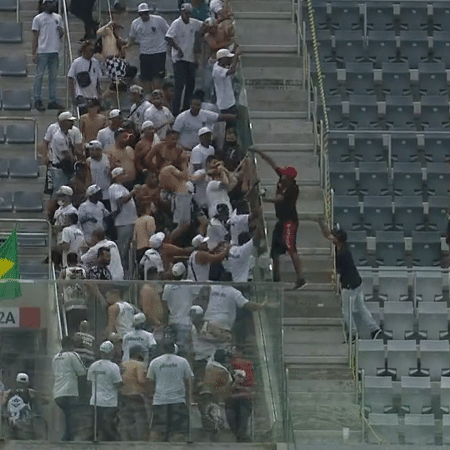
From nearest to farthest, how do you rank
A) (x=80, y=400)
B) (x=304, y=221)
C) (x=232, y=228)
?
(x=80, y=400) < (x=232, y=228) < (x=304, y=221)

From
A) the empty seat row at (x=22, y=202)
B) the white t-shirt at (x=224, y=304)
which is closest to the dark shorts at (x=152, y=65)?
the empty seat row at (x=22, y=202)

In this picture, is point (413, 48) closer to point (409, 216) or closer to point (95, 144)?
point (409, 216)

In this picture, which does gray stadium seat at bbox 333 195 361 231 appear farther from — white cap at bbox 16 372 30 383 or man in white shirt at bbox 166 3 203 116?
white cap at bbox 16 372 30 383

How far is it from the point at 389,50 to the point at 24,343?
11.2 meters

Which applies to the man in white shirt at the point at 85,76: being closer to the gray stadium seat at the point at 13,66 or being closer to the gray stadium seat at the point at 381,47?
the gray stadium seat at the point at 13,66

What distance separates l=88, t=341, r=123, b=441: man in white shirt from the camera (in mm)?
25859

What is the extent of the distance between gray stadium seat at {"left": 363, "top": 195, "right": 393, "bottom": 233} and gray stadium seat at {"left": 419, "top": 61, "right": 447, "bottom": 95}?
9.61 feet

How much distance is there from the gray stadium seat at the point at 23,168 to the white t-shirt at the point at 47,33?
4.90ft

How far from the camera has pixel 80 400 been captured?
25.9 m

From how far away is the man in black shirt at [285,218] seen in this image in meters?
29.5

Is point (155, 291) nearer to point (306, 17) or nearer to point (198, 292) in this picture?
point (198, 292)

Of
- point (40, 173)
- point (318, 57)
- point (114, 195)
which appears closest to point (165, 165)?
point (114, 195)

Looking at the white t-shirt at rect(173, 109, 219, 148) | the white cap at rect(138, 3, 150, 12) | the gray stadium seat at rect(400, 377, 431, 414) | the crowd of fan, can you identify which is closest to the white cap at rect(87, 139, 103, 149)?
the crowd of fan

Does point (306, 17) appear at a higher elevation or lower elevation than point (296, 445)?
higher
